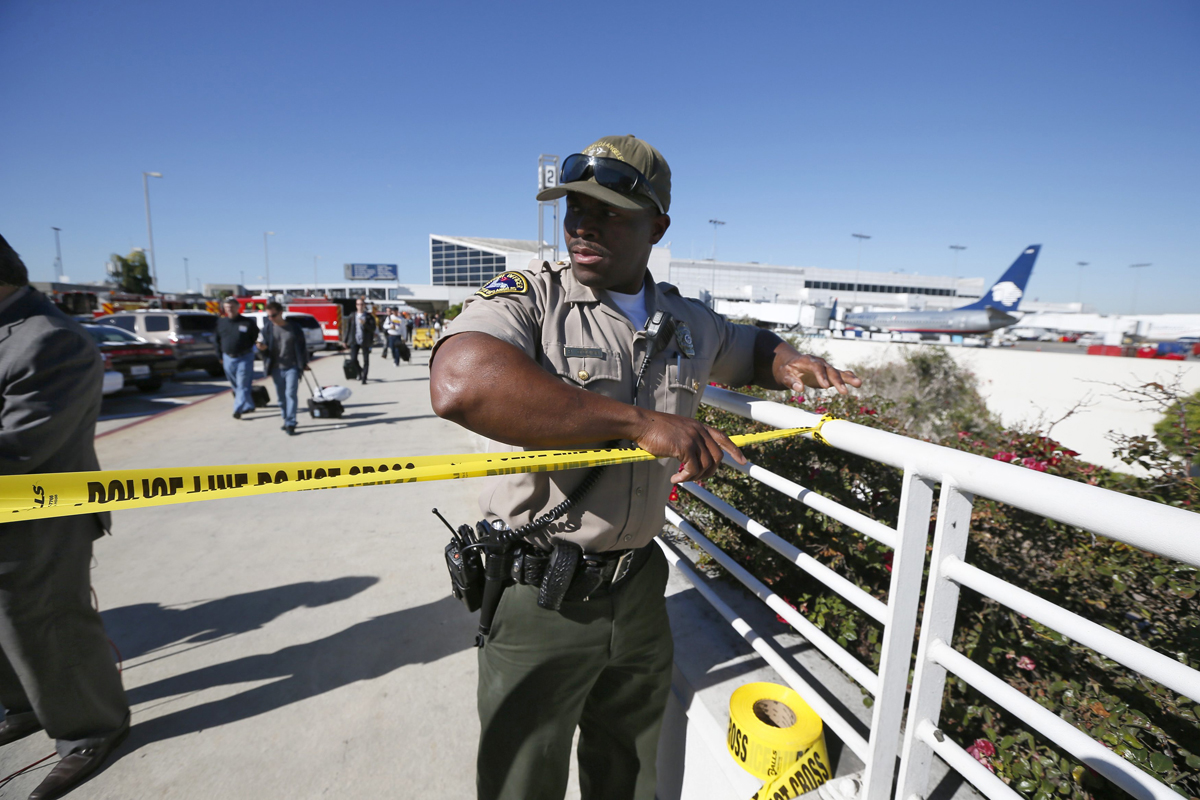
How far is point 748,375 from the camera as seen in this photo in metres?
2.23

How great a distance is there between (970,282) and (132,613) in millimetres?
126725

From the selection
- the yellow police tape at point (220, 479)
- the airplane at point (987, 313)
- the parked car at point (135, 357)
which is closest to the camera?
the yellow police tape at point (220, 479)

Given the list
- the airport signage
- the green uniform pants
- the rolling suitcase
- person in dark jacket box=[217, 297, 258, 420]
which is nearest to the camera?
the green uniform pants

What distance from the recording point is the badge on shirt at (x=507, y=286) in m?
1.50

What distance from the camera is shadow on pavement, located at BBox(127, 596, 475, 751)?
2.56 metres

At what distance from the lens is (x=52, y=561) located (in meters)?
2.10

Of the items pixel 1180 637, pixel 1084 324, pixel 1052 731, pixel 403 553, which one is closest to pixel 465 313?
pixel 1052 731

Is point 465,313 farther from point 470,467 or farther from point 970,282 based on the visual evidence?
point 970,282

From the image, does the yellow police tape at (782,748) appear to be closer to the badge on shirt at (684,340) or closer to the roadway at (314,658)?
the roadway at (314,658)

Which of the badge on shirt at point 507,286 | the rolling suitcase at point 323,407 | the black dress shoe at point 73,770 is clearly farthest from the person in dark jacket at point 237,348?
the badge on shirt at point 507,286

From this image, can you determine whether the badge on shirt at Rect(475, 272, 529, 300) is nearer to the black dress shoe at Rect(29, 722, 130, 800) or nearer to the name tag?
the name tag

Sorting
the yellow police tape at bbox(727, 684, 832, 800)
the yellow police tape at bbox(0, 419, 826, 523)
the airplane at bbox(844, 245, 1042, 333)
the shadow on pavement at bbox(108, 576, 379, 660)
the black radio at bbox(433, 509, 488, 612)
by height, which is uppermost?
the airplane at bbox(844, 245, 1042, 333)

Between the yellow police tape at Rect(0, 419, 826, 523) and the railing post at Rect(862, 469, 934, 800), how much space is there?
27.6 inches

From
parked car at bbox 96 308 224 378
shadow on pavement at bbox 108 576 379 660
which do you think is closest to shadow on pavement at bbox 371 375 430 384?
parked car at bbox 96 308 224 378
